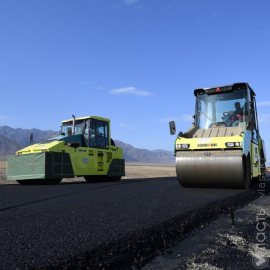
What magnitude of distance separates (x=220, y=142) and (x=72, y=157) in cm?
562

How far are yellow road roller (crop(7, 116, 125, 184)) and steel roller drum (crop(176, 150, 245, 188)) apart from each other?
4725 millimetres

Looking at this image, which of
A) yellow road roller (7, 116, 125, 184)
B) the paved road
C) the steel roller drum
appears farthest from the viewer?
yellow road roller (7, 116, 125, 184)

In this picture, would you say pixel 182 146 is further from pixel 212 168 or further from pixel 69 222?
pixel 69 222

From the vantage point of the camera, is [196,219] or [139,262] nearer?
[139,262]

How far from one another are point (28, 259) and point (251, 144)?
20.3ft

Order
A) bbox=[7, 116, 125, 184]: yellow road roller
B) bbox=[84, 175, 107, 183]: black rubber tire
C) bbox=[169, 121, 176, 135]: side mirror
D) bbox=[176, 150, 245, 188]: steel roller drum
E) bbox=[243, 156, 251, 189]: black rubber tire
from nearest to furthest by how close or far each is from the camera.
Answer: bbox=[176, 150, 245, 188]: steel roller drum < bbox=[243, 156, 251, 189]: black rubber tire < bbox=[169, 121, 176, 135]: side mirror < bbox=[7, 116, 125, 184]: yellow road roller < bbox=[84, 175, 107, 183]: black rubber tire

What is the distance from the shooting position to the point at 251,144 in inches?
288

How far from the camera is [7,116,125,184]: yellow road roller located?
9.97m

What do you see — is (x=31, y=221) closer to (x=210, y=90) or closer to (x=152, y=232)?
(x=152, y=232)

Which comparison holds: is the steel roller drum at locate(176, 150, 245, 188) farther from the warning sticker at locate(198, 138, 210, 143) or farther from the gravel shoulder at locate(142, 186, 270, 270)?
the gravel shoulder at locate(142, 186, 270, 270)

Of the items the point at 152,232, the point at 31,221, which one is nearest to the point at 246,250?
the point at 152,232

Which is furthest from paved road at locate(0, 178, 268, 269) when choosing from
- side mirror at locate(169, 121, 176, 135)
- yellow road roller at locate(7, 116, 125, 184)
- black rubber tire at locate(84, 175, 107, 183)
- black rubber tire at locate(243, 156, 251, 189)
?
black rubber tire at locate(84, 175, 107, 183)

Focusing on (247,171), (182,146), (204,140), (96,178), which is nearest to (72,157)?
(96,178)

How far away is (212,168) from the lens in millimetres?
6566
